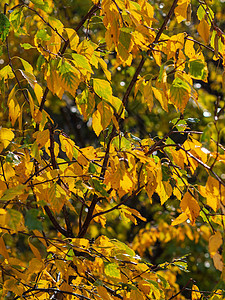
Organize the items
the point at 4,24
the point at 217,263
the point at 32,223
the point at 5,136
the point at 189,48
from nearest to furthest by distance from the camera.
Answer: the point at 217,263 < the point at 32,223 < the point at 4,24 < the point at 5,136 < the point at 189,48

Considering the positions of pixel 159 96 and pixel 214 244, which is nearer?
pixel 214 244

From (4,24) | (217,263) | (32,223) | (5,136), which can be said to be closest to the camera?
(217,263)

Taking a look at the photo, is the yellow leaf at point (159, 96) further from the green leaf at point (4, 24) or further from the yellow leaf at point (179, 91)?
the green leaf at point (4, 24)

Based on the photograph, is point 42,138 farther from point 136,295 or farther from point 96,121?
point 136,295

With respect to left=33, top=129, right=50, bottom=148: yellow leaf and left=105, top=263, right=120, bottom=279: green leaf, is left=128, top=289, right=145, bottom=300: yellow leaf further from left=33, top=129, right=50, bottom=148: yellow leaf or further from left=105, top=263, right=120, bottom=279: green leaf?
left=33, top=129, right=50, bottom=148: yellow leaf

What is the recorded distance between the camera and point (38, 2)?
114 cm

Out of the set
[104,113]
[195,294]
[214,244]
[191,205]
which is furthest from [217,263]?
[195,294]

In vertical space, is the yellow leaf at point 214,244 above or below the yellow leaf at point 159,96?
below

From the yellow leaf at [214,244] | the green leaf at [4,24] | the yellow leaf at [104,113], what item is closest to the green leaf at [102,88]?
A: the yellow leaf at [104,113]

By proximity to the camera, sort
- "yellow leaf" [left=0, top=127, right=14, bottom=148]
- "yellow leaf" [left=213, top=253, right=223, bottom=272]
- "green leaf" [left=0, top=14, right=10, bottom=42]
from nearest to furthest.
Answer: "yellow leaf" [left=213, top=253, right=223, bottom=272] < "green leaf" [left=0, top=14, right=10, bottom=42] < "yellow leaf" [left=0, top=127, right=14, bottom=148]

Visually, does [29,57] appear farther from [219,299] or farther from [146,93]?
[219,299]

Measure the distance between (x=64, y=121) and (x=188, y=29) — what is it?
1.42 meters

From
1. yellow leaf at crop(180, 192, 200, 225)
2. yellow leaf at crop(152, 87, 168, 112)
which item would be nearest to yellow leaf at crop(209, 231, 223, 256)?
yellow leaf at crop(180, 192, 200, 225)

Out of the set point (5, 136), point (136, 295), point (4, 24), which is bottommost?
point (136, 295)
